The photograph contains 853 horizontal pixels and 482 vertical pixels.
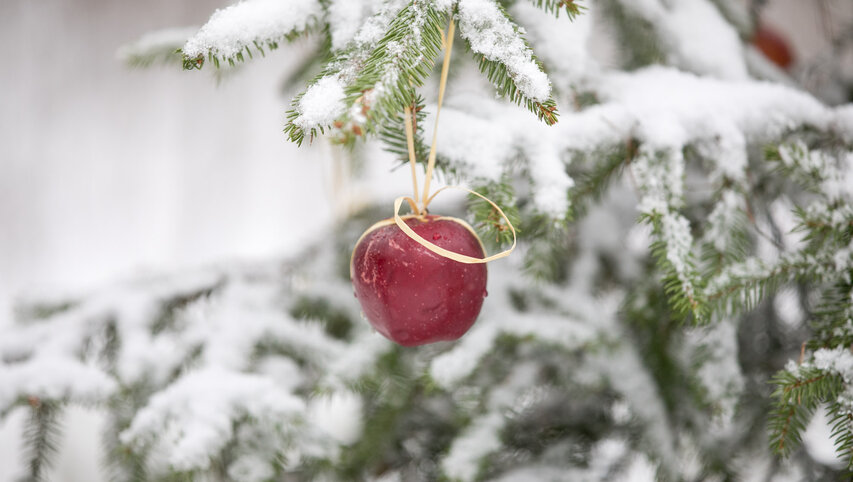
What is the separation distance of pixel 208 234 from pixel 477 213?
3.76 ft

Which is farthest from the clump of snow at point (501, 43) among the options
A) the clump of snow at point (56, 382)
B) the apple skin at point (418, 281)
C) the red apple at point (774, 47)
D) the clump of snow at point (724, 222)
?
the red apple at point (774, 47)

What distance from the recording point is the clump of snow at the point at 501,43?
263mm

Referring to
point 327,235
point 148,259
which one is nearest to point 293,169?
point 148,259

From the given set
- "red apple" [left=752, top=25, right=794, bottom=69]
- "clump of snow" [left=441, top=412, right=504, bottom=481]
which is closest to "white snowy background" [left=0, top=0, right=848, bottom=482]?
"red apple" [left=752, top=25, right=794, bottom=69]

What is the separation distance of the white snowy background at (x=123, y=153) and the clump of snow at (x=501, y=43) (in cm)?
92

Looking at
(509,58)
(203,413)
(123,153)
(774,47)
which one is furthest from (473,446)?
(123,153)

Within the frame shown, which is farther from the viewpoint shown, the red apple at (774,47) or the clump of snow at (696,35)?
the red apple at (774,47)

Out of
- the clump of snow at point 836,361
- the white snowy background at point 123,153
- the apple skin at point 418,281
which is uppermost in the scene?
the apple skin at point 418,281

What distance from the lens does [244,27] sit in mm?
295

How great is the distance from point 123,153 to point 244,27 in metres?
1.19

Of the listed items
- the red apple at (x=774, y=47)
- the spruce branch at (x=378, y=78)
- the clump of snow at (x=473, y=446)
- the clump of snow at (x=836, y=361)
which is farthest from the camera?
the red apple at (x=774, y=47)

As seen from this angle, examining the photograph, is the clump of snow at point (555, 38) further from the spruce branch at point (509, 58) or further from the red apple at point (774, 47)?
the red apple at point (774, 47)

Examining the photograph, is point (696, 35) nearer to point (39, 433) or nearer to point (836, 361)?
point (836, 361)

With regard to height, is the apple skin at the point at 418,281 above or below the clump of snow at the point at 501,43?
below
